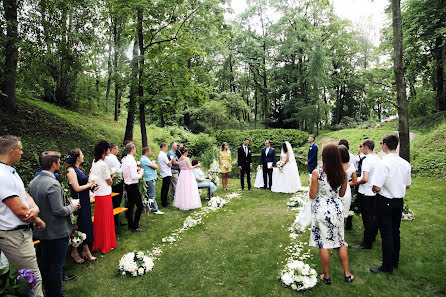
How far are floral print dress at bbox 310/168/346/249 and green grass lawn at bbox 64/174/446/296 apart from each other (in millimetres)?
656

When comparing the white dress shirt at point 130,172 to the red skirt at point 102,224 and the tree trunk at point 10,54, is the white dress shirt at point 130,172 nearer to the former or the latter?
the red skirt at point 102,224

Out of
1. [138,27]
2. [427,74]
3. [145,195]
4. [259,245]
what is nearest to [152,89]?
[138,27]

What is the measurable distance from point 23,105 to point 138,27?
20.7ft

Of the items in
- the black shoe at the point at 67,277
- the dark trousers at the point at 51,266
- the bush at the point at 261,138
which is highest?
the bush at the point at 261,138

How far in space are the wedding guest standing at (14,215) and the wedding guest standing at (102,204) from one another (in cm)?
192

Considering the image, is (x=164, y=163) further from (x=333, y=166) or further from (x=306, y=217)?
(x=333, y=166)

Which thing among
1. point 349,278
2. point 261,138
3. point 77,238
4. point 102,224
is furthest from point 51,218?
point 261,138

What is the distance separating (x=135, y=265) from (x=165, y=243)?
1.26 metres

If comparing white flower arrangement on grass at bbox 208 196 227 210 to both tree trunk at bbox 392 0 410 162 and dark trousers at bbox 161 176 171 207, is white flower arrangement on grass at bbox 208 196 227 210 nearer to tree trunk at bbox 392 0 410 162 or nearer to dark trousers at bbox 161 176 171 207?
dark trousers at bbox 161 176 171 207

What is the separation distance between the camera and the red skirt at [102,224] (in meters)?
4.84

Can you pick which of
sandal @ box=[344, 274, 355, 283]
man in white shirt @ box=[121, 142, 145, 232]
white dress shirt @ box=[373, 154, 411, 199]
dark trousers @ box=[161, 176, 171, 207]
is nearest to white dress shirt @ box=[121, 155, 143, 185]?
man in white shirt @ box=[121, 142, 145, 232]

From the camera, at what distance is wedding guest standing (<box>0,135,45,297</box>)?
2.54 m

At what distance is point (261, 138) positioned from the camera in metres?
25.0

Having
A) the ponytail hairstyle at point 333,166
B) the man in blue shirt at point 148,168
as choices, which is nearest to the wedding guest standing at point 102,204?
the man in blue shirt at point 148,168
